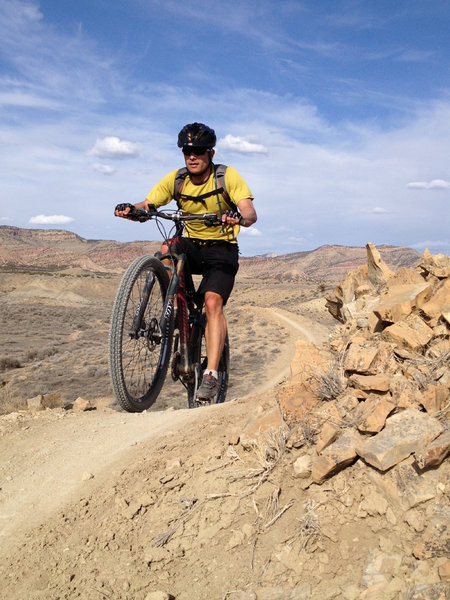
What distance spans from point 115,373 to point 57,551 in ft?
5.23

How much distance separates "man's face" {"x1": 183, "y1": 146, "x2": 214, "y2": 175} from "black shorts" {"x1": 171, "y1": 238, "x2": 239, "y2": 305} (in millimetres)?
727

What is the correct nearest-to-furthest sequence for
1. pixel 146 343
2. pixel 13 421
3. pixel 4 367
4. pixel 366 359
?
pixel 366 359
pixel 146 343
pixel 13 421
pixel 4 367

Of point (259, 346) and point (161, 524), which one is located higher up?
point (161, 524)

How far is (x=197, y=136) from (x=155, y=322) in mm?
1858

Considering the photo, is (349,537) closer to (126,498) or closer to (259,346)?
(126,498)

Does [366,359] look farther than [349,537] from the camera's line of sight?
Yes

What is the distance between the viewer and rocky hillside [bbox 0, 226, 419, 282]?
4643 inches

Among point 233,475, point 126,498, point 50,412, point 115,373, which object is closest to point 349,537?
point 233,475

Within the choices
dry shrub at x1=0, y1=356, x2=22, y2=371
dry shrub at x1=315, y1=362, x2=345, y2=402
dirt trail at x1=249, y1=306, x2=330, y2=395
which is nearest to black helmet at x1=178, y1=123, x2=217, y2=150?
dry shrub at x1=315, y1=362, x2=345, y2=402

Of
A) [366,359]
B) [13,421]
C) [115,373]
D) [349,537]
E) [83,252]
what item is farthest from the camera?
[83,252]

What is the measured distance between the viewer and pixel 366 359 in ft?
12.1

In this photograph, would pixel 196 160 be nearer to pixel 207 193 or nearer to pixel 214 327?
pixel 207 193

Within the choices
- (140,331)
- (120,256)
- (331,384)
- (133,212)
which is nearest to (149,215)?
(133,212)

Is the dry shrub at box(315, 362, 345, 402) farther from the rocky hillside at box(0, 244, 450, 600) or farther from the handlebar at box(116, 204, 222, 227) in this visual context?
the handlebar at box(116, 204, 222, 227)
